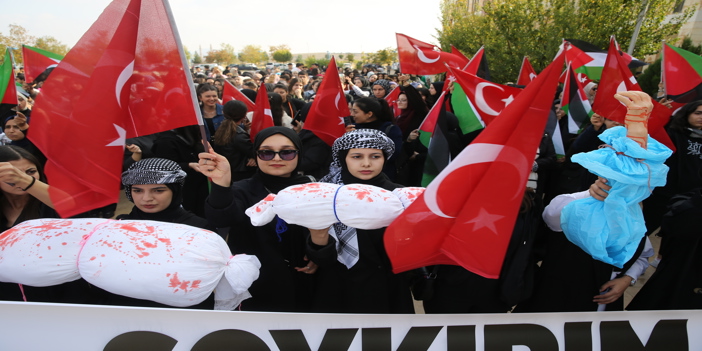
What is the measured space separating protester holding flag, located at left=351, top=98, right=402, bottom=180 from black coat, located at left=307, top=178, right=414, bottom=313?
233 centimetres

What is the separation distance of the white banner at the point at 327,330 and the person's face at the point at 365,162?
864 mm

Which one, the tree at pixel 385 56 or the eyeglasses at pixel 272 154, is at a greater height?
the eyeglasses at pixel 272 154

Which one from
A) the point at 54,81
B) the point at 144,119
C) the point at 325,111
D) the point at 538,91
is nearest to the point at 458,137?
the point at 325,111

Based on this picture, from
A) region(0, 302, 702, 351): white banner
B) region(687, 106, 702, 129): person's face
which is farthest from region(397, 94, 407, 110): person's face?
region(0, 302, 702, 351): white banner

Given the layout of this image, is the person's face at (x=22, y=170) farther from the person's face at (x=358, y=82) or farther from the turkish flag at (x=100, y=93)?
the person's face at (x=358, y=82)

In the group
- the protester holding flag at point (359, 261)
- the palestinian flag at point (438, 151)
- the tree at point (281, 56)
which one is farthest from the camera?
the tree at point (281, 56)

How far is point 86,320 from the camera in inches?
60.8

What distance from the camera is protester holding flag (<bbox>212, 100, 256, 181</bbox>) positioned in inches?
163

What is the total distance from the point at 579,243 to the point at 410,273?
0.84m

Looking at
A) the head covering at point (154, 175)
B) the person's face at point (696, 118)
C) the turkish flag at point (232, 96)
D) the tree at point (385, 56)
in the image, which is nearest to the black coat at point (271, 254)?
the head covering at point (154, 175)

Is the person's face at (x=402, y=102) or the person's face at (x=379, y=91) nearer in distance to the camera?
the person's face at (x=402, y=102)

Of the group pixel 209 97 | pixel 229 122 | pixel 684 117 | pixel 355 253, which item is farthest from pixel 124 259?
pixel 684 117

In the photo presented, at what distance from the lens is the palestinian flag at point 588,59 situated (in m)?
5.79

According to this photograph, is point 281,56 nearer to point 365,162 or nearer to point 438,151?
point 438,151
